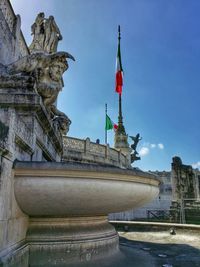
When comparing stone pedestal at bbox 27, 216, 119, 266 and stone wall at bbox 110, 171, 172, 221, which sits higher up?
stone pedestal at bbox 27, 216, 119, 266

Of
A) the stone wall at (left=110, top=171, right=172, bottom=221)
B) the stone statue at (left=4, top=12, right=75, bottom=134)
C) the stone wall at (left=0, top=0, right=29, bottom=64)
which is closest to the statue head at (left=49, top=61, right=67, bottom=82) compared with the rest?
the stone statue at (left=4, top=12, right=75, bottom=134)

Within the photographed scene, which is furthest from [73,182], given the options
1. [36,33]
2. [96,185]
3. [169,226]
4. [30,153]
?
[36,33]

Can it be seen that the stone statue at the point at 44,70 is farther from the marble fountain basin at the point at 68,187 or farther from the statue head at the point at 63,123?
the marble fountain basin at the point at 68,187

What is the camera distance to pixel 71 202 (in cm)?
277

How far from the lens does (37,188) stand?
2639mm

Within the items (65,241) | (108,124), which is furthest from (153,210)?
(65,241)

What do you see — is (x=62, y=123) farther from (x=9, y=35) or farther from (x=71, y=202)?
(x=71, y=202)

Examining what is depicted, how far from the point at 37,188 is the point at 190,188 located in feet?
60.4

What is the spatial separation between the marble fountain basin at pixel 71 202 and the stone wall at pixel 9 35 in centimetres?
332

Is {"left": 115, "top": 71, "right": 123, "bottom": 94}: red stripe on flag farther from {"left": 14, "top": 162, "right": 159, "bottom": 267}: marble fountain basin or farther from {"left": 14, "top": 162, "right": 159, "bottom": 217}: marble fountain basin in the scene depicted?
{"left": 14, "top": 162, "right": 159, "bottom": 217}: marble fountain basin

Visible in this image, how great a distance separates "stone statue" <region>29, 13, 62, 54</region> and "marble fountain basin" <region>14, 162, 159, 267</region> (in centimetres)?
476

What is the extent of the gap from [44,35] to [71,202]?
5.33 m

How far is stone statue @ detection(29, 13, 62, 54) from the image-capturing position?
22.5 feet

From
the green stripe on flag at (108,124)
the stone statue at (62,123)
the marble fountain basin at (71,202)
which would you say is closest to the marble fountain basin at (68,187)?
the marble fountain basin at (71,202)
